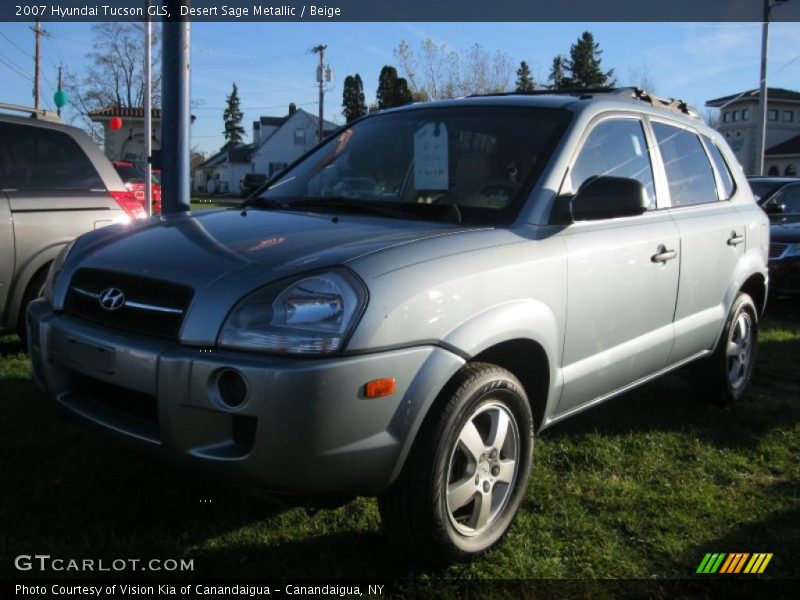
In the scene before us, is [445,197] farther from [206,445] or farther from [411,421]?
[206,445]

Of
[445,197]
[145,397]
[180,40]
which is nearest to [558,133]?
[445,197]

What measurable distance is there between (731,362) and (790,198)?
655 cm

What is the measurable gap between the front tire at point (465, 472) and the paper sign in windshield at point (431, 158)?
3.39 feet

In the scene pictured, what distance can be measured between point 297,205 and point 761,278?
3.31 metres

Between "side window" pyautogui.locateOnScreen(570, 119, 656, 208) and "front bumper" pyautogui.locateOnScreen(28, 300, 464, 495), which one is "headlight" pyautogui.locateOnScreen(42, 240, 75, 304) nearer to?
"front bumper" pyautogui.locateOnScreen(28, 300, 464, 495)

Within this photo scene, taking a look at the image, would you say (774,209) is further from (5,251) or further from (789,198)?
(5,251)

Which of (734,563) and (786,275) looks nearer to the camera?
(734,563)

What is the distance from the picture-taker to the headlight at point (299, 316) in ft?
7.45

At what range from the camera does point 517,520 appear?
3145 mm

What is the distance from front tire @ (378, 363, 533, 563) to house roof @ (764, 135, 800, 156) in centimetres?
5921

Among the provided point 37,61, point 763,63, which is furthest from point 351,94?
point 763,63

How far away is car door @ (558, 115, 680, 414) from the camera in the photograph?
321cm

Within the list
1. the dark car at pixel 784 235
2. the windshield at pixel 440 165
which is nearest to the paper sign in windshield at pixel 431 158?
the windshield at pixel 440 165

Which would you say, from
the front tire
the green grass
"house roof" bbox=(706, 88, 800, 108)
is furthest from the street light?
"house roof" bbox=(706, 88, 800, 108)
